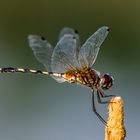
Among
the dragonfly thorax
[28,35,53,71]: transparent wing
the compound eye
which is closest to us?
the compound eye

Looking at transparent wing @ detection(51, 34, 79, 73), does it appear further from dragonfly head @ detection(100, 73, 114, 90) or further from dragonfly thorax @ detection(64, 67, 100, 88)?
dragonfly head @ detection(100, 73, 114, 90)

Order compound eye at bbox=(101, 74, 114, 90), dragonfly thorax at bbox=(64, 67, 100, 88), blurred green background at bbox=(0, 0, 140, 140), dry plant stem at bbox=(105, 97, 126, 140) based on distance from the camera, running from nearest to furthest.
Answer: dry plant stem at bbox=(105, 97, 126, 140) < compound eye at bbox=(101, 74, 114, 90) < dragonfly thorax at bbox=(64, 67, 100, 88) < blurred green background at bbox=(0, 0, 140, 140)

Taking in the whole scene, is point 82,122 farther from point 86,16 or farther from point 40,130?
point 86,16

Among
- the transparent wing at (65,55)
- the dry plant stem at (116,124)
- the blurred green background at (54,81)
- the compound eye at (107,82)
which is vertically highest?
the blurred green background at (54,81)

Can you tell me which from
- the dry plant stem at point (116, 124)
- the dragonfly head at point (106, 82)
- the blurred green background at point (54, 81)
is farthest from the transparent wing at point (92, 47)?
the blurred green background at point (54, 81)

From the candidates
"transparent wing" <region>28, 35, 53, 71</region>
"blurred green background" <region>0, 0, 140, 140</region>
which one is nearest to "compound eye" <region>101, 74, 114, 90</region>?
"transparent wing" <region>28, 35, 53, 71</region>

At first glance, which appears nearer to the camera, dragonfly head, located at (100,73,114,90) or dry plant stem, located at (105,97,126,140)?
dry plant stem, located at (105,97,126,140)

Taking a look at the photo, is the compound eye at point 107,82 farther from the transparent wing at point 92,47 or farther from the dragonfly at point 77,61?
the transparent wing at point 92,47

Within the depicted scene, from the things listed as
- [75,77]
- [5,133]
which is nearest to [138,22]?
[5,133]
